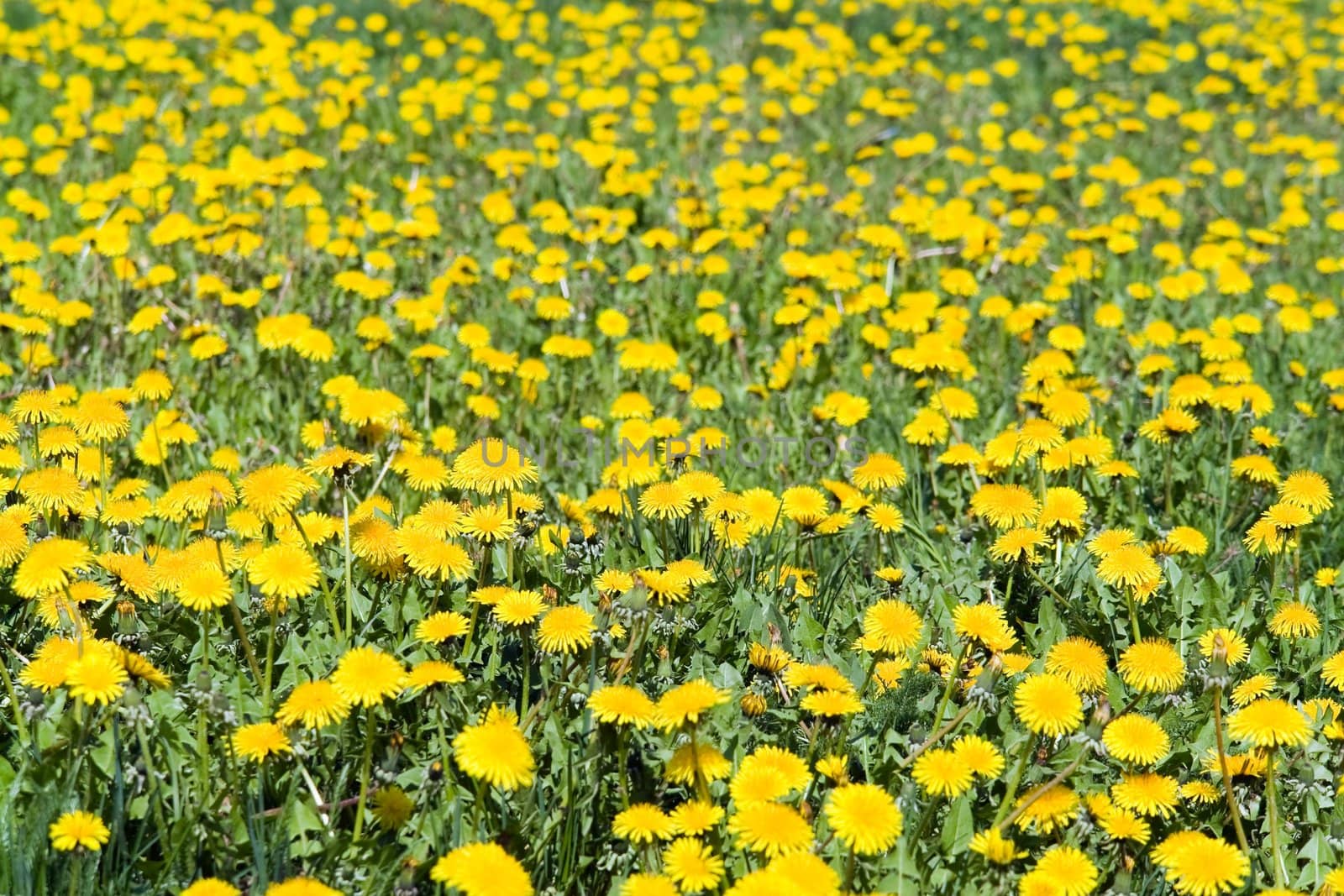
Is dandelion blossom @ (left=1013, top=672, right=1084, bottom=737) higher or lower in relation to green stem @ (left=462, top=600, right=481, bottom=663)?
higher

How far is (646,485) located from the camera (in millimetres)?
3518

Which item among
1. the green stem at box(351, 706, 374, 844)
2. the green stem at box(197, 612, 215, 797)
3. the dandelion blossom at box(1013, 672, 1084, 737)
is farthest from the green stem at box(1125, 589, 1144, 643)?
the green stem at box(197, 612, 215, 797)

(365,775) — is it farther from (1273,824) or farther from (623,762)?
(1273,824)

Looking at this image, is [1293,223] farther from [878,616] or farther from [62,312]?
[62,312]

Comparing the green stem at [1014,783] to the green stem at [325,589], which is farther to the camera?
the green stem at [325,589]

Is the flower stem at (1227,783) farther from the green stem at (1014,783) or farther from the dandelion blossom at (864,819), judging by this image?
the dandelion blossom at (864,819)

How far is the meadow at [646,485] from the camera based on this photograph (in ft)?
7.26

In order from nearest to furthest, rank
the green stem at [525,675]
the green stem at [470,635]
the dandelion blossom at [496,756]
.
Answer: the dandelion blossom at [496,756], the green stem at [525,675], the green stem at [470,635]

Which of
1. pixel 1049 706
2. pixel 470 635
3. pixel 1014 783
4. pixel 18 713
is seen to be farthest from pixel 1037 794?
pixel 18 713

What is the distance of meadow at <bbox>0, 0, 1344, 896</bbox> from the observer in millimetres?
2213

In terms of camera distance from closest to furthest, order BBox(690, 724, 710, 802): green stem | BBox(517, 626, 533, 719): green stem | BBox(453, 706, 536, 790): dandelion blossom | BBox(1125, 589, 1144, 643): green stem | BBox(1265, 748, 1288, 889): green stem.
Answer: BBox(453, 706, 536, 790): dandelion blossom < BBox(690, 724, 710, 802): green stem < BBox(1265, 748, 1288, 889): green stem < BBox(517, 626, 533, 719): green stem < BBox(1125, 589, 1144, 643): green stem

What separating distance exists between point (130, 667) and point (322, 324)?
3004 millimetres

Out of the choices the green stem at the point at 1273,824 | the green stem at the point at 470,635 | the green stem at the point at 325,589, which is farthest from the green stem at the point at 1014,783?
the green stem at the point at 325,589

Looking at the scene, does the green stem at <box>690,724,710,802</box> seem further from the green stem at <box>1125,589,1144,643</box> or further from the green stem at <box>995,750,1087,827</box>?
the green stem at <box>1125,589,1144,643</box>
